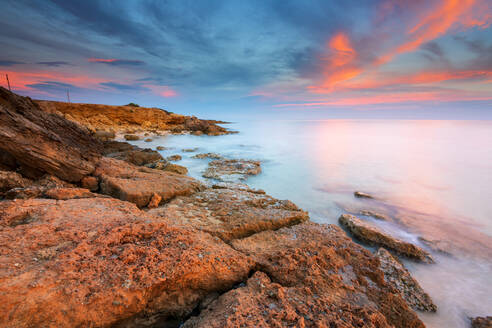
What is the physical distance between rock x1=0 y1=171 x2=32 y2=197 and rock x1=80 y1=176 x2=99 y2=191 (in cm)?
87

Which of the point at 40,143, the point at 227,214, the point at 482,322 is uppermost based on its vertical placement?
the point at 40,143

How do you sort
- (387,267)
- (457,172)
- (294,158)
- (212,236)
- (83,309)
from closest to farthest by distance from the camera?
(83,309), (212,236), (387,267), (457,172), (294,158)

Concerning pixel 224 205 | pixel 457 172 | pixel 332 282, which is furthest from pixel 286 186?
pixel 457 172

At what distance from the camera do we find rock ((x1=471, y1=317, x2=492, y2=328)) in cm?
296

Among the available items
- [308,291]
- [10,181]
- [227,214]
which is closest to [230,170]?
[227,214]

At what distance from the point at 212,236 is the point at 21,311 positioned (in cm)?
194

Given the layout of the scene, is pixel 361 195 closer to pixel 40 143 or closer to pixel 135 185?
pixel 135 185

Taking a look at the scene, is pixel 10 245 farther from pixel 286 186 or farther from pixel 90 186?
pixel 286 186

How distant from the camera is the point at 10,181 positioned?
3463mm

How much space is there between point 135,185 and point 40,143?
2.10 metres

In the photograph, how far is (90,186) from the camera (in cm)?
450

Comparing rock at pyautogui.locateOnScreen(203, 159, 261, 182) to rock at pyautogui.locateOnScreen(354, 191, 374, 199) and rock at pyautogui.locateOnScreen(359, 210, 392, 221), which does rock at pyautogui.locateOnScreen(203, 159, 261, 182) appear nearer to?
rock at pyautogui.locateOnScreen(354, 191, 374, 199)

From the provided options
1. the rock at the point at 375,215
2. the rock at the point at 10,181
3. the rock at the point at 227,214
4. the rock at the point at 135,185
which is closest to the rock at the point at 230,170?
the rock at the point at 135,185

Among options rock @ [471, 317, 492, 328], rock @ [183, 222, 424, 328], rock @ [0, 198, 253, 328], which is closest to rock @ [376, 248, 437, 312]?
rock @ [471, 317, 492, 328]
